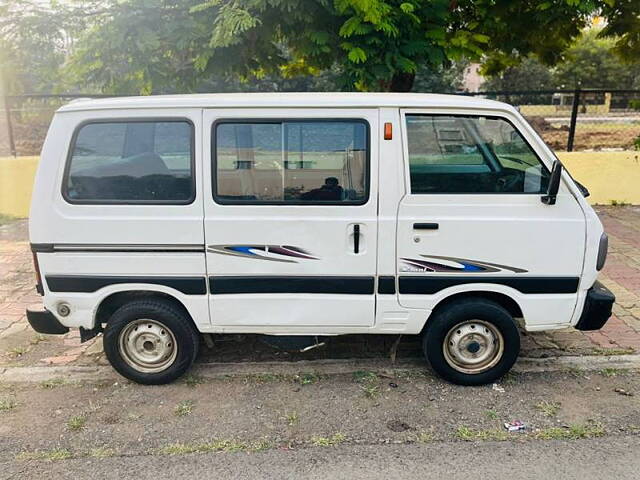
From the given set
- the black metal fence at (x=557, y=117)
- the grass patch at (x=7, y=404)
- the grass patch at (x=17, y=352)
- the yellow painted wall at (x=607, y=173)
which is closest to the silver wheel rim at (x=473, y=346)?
the grass patch at (x=7, y=404)

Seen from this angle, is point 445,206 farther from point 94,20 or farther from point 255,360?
point 94,20

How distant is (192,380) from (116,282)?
935 mm

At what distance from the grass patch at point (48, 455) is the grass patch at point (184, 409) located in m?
0.68

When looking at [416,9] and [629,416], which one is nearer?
[629,416]

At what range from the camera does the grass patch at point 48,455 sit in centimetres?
315

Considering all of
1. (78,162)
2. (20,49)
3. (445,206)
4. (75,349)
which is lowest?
(75,349)

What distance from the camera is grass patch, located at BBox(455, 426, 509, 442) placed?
3271 millimetres

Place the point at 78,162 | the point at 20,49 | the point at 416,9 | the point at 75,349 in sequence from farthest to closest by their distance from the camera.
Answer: the point at 20,49 < the point at 416,9 < the point at 75,349 < the point at 78,162

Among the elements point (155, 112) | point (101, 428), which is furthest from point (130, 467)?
point (155, 112)

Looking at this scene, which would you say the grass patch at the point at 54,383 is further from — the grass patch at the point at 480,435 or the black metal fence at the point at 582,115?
the black metal fence at the point at 582,115

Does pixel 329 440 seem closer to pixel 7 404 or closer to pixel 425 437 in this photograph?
pixel 425 437

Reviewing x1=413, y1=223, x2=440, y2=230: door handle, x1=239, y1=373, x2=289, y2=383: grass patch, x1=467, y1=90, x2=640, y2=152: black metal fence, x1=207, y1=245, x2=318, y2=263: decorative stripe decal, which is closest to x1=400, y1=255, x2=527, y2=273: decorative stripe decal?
x1=413, y1=223, x2=440, y2=230: door handle

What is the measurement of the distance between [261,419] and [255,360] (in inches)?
32.6

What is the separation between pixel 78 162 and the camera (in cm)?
357
